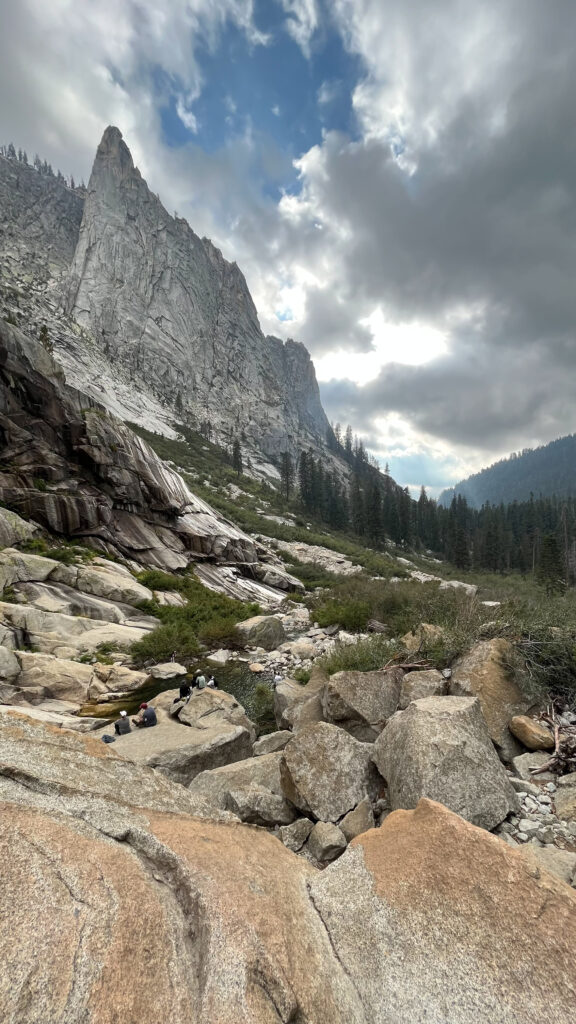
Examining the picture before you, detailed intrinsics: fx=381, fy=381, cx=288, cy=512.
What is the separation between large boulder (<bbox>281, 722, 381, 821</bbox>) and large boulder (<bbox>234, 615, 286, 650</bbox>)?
13.8 meters

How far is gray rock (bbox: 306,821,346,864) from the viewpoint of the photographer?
16.3 ft

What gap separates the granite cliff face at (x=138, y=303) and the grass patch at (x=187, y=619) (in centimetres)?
6394

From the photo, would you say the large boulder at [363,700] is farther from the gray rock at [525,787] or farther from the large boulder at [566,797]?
the large boulder at [566,797]

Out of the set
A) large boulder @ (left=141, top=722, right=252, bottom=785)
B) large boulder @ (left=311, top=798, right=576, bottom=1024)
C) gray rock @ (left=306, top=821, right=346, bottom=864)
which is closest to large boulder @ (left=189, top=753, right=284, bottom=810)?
large boulder @ (left=141, top=722, right=252, bottom=785)

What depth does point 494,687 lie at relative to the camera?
7465 mm

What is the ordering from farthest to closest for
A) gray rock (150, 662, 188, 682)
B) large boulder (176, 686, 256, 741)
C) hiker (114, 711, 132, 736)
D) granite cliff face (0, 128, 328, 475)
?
granite cliff face (0, 128, 328, 475)
gray rock (150, 662, 188, 682)
large boulder (176, 686, 256, 741)
hiker (114, 711, 132, 736)

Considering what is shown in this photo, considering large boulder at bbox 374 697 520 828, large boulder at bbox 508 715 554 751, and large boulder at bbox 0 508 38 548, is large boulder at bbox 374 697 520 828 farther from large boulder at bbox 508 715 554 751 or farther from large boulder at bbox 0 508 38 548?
large boulder at bbox 0 508 38 548

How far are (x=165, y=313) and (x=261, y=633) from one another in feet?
438

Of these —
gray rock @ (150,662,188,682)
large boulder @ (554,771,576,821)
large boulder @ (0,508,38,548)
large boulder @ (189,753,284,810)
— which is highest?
large boulder @ (0,508,38,548)

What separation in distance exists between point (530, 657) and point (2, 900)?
8785mm

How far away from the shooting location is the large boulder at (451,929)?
2.41 meters

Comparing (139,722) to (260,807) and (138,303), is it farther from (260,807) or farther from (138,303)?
(138,303)

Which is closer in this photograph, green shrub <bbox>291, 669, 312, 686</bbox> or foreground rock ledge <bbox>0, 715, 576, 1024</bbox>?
foreground rock ledge <bbox>0, 715, 576, 1024</bbox>

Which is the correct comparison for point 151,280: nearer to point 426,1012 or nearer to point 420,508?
point 420,508
